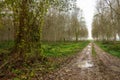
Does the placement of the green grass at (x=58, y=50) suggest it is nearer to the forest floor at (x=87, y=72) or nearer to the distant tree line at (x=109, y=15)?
the forest floor at (x=87, y=72)

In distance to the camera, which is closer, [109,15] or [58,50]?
[58,50]

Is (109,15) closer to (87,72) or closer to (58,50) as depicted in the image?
(58,50)

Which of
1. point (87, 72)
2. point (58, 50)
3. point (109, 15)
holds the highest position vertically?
point (109, 15)

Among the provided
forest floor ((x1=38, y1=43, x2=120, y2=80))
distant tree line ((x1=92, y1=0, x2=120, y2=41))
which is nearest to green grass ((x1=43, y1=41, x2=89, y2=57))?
forest floor ((x1=38, y1=43, x2=120, y2=80))

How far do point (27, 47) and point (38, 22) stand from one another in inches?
111

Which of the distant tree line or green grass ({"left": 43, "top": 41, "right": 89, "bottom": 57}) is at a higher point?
the distant tree line

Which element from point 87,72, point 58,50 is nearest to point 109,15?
point 58,50

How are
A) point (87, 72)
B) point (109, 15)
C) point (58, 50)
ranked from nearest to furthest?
1. point (87, 72)
2. point (58, 50)
3. point (109, 15)

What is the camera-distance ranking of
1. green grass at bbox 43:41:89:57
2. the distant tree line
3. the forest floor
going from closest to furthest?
the forest floor → green grass at bbox 43:41:89:57 → the distant tree line

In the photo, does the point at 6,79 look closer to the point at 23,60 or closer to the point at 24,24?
the point at 23,60

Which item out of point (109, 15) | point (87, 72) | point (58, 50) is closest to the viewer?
point (87, 72)

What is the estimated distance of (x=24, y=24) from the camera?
14.4 meters

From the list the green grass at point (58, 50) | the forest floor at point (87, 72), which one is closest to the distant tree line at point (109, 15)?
the green grass at point (58, 50)

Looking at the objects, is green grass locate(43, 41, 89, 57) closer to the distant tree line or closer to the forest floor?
the forest floor
